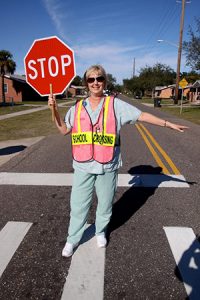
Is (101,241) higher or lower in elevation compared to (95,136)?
lower

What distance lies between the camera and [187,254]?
3.29 metres

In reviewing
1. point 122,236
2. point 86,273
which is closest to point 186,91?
point 122,236

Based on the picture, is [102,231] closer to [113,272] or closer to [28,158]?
[113,272]

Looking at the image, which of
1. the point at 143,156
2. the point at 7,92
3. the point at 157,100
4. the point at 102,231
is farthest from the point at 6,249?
the point at 7,92

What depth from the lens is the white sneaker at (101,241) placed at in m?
3.38

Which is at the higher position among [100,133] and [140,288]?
[100,133]

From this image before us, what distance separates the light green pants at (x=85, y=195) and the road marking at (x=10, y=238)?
681 millimetres

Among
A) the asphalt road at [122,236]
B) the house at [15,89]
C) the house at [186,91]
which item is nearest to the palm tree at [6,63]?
the house at [15,89]

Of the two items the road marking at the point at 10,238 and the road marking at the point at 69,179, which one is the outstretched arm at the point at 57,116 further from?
the road marking at the point at 69,179

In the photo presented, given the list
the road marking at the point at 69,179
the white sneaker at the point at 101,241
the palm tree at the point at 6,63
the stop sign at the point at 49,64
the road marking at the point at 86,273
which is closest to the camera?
the road marking at the point at 86,273

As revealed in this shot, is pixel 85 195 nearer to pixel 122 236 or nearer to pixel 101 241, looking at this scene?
pixel 101 241

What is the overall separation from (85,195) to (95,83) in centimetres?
116

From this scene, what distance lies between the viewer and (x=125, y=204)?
468 centimetres

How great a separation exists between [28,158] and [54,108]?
505cm
